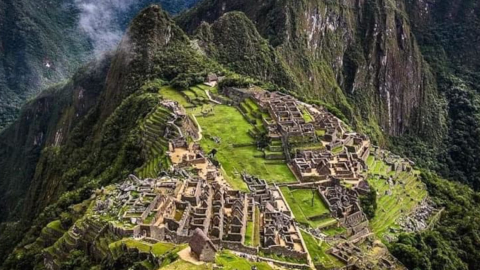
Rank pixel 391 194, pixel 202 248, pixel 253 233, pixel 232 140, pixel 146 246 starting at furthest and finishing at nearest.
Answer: pixel 232 140, pixel 391 194, pixel 253 233, pixel 146 246, pixel 202 248

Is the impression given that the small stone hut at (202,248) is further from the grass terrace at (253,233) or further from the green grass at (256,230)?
the green grass at (256,230)

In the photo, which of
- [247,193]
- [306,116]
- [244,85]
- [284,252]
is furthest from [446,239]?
[244,85]

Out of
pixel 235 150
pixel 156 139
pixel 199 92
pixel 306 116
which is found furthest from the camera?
pixel 199 92

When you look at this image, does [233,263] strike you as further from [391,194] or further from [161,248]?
[391,194]

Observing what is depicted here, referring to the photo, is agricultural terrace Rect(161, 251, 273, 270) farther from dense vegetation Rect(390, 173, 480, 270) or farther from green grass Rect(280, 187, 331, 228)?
dense vegetation Rect(390, 173, 480, 270)

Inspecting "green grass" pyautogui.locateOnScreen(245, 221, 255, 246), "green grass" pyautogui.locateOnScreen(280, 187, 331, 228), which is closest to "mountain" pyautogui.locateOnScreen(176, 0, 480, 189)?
"green grass" pyautogui.locateOnScreen(280, 187, 331, 228)

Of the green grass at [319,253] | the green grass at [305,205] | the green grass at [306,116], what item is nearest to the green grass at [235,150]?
the green grass at [305,205]

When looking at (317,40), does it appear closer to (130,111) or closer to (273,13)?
(273,13)
